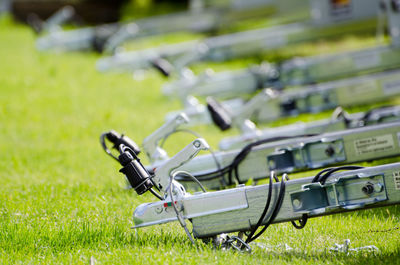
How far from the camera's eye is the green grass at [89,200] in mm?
3199

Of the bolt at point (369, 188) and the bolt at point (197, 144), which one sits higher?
the bolt at point (197, 144)

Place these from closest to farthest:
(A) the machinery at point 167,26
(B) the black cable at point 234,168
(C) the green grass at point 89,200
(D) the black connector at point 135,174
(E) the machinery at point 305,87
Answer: (C) the green grass at point 89,200, (D) the black connector at point 135,174, (B) the black cable at point 234,168, (E) the machinery at point 305,87, (A) the machinery at point 167,26

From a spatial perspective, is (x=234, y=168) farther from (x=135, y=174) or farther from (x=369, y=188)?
(x=369, y=188)

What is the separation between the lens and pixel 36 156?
6.00m

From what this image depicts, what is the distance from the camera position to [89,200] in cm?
436

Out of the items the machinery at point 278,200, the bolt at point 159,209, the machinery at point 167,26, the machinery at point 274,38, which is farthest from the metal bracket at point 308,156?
the machinery at point 167,26

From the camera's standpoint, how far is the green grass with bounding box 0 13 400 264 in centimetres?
320

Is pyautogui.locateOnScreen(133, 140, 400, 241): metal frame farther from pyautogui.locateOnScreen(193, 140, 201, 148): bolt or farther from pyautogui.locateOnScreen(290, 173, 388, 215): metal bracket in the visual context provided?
pyautogui.locateOnScreen(193, 140, 201, 148): bolt

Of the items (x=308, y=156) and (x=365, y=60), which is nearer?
(x=308, y=156)

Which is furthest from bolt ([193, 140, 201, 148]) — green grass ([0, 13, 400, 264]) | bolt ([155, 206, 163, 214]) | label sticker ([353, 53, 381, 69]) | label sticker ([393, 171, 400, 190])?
label sticker ([353, 53, 381, 69])

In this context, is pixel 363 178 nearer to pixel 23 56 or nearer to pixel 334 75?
pixel 334 75

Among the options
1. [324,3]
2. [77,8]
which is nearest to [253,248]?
[324,3]

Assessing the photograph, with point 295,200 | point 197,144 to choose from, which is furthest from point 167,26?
point 295,200

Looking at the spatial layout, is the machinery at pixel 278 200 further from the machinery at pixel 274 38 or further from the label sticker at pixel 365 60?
the machinery at pixel 274 38
